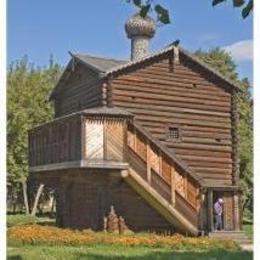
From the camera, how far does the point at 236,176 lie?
24.3 metres

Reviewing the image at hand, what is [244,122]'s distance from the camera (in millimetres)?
44812

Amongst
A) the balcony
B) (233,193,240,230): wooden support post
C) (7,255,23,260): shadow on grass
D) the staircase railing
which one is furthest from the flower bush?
(233,193,240,230): wooden support post

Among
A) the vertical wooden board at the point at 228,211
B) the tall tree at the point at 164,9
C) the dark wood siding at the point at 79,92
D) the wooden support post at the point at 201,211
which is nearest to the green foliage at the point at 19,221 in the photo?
the dark wood siding at the point at 79,92

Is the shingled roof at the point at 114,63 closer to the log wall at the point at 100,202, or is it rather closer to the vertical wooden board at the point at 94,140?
the vertical wooden board at the point at 94,140

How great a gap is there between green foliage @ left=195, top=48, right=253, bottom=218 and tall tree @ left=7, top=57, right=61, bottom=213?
12207 mm

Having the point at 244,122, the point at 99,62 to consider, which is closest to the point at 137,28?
the point at 99,62

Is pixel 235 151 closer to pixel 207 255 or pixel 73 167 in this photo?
pixel 73 167

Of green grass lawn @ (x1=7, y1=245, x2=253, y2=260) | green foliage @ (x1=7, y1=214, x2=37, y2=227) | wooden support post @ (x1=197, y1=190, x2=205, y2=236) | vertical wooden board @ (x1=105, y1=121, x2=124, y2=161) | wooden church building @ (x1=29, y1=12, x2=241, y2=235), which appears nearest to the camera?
green grass lawn @ (x1=7, y1=245, x2=253, y2=260)

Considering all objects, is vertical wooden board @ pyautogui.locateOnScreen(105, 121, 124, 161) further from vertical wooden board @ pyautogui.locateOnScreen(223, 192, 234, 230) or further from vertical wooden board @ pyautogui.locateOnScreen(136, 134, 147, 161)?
vertical wooden board @ pyautogui.locateOnScreen(223, 192, 234, 230)

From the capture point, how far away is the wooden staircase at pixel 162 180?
1980 cm

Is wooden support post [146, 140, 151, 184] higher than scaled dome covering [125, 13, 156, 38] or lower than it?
lower

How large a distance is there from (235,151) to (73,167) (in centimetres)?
765

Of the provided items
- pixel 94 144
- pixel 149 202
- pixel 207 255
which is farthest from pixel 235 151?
pixel 207 255

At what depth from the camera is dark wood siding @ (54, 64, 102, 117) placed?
22761mm
